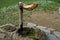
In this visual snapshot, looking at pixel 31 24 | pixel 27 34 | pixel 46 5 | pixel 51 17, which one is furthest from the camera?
pixel 46 5

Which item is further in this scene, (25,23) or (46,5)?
(46,5)

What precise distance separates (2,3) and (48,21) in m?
2.82

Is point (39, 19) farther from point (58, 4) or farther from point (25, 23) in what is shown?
point (58, 4)

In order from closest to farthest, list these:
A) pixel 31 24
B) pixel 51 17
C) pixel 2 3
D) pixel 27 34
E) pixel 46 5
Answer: pixel 27 34
pixel 31 24
pixel 51 17
pixel 46 5
pixel 2 3

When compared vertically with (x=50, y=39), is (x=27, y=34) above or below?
above

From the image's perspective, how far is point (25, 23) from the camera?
5.81 meters

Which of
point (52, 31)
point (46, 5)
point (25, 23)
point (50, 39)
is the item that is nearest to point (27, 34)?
point (50, 39)

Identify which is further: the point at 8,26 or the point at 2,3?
the point at 2,3

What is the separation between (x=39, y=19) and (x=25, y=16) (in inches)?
18.9

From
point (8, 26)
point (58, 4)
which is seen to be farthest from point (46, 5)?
point (8, 26)

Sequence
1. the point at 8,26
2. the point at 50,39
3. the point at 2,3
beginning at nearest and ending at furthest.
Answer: the point at 50,39, the point at 8,26, the point at 2,3

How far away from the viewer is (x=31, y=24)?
5699 millimetres

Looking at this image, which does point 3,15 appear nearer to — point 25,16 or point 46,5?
point 25,16

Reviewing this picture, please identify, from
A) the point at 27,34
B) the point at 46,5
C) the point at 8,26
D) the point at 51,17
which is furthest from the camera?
the point at 46,5
